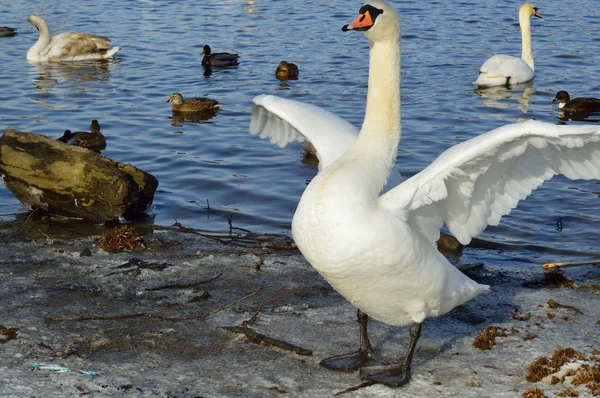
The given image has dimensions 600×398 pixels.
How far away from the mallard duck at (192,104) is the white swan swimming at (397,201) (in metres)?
9.80

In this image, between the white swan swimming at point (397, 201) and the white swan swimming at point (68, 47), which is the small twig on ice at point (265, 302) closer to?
the white swan swimming at point (397, 201)

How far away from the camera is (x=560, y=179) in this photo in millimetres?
11836

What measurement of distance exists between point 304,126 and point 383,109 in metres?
1.16

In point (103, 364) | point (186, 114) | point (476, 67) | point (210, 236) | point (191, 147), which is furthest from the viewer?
point (476, 67)

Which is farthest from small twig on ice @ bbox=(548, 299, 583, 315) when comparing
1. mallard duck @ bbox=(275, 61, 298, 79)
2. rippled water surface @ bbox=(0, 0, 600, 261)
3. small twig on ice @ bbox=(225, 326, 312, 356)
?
mallard duck @ bbox=(275, 61, 298, 79)

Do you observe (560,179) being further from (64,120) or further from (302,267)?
(64,120)

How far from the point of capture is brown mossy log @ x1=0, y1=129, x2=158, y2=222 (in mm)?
9430

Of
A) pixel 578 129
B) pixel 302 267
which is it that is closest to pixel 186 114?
pixel 302 267

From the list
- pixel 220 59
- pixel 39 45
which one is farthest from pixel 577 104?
pixel 39 45

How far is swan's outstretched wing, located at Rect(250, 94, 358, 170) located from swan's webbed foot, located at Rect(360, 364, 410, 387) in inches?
58.7

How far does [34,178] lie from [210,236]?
6.78ft

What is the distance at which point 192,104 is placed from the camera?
1529 centimetres

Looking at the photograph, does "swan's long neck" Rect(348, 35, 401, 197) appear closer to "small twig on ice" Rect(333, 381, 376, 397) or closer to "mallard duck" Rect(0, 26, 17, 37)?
"small twig on ice" Rect(333, 381, 376, 397)

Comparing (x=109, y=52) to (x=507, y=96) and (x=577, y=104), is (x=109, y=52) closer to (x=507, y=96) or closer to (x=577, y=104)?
(x=507, y=96)
